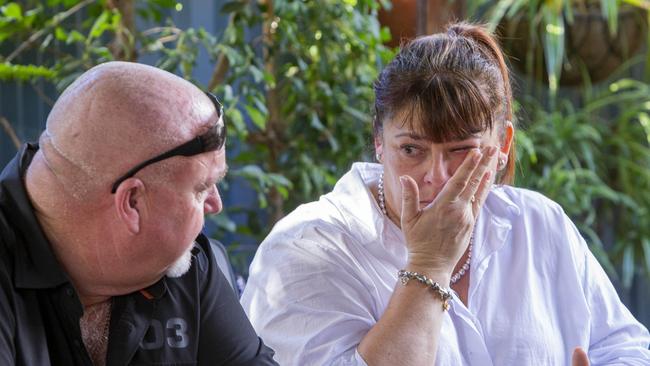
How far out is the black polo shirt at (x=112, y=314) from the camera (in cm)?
143

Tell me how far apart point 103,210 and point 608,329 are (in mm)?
1238

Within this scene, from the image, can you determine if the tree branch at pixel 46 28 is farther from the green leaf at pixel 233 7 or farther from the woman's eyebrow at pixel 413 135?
the woman's eyebrow at pixel 413 135

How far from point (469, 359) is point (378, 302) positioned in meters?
0.21

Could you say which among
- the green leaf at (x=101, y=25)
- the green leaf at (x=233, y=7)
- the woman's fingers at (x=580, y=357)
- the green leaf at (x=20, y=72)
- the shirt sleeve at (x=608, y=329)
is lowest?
the shirt sleeve at (x=608, y=329)

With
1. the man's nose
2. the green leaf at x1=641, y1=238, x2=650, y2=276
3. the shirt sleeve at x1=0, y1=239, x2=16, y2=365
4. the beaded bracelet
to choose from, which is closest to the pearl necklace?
the beaded bracelet

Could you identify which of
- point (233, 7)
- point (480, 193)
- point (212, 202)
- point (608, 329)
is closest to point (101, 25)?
point (233, 7)

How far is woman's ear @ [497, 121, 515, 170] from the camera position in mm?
2154

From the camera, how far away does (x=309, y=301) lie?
1.94m

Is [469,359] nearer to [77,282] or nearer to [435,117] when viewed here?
[435,117]

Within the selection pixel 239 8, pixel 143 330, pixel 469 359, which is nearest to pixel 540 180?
pixel 239 8

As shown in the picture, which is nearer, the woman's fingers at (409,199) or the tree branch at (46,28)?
the woman's fingers at (409,199)

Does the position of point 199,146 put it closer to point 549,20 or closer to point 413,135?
point 413,135

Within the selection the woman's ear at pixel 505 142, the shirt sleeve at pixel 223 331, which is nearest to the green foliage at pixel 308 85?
the woman's ear at pixel 505 142

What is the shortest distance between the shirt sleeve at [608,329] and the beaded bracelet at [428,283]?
1.42ft
